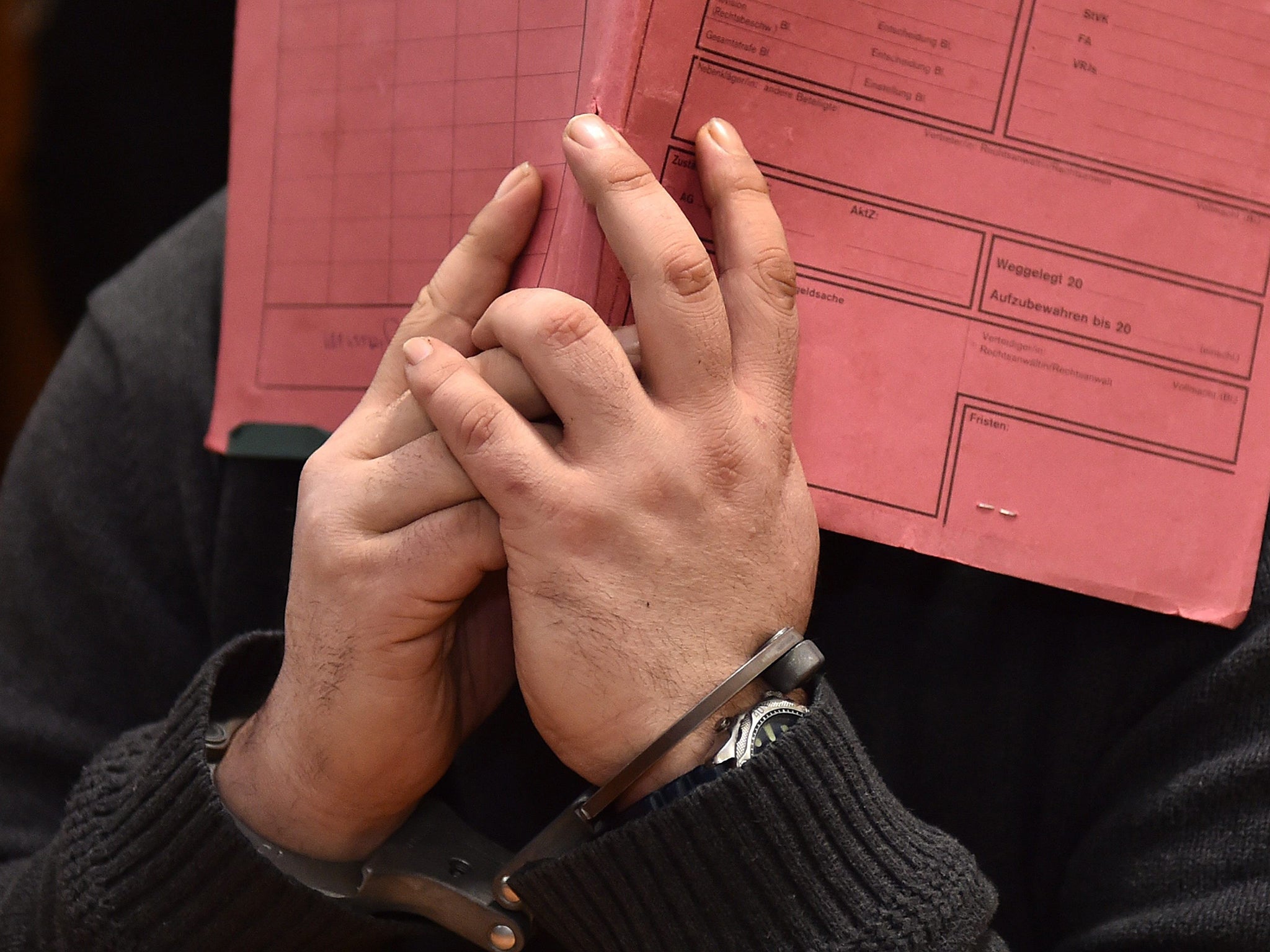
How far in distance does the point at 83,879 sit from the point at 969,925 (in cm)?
51

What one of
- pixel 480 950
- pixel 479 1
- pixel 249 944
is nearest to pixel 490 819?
pixel 480 950

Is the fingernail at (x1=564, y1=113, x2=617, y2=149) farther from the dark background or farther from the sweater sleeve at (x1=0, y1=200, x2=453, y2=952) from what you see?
the dark background

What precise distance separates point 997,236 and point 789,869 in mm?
362

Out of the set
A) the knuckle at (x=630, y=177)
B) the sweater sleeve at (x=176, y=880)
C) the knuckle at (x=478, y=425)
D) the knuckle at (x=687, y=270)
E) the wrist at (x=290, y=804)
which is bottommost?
the sweater sleeve at (x=176, y=880)

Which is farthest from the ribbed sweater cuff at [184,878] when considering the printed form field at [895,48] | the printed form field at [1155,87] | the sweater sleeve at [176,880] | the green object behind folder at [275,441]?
the printed form field at [1155,87]

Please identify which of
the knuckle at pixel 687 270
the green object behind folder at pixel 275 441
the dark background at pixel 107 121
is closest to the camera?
the knuckle at pixel 687 270

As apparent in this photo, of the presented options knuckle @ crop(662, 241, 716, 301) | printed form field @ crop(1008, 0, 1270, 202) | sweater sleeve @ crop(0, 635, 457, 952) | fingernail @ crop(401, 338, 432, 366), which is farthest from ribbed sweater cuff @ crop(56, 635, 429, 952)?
printed form field @ crop(1008, 0, 1270, 202)

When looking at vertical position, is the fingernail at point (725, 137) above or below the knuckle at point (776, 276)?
above

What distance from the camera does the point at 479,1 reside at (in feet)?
2.16

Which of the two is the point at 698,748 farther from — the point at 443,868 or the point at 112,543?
the point at 112,543

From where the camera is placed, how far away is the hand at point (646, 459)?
56 centimetres

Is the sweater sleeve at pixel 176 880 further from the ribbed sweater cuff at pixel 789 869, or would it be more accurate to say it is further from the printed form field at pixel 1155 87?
the printed form field at pixel 1155 87

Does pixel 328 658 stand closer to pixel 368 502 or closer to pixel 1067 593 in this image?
pixel 368 502

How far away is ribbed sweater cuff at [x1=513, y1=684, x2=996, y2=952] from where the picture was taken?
0.58m
